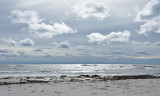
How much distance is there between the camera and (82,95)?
13.7 meters

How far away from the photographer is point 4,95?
557 inches

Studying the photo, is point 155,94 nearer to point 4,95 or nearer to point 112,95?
point 112,95

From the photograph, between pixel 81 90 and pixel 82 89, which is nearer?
pixel 81 90

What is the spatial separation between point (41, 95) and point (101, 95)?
15.8ft

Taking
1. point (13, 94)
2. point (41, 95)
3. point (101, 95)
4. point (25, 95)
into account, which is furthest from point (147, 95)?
point (13, 94)

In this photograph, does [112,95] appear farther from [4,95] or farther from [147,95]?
[4,95]

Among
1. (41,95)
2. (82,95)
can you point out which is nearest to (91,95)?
(82,95)

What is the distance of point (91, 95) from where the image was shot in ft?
44.8

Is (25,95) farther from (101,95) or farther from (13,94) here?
(101,95)

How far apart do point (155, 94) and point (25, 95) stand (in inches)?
413

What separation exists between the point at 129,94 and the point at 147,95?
4.45 feet

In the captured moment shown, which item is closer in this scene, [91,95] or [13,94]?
[91,95]

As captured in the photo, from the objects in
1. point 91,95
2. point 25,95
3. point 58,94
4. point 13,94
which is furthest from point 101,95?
point 13,94

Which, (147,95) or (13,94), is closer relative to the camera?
(147,95)
